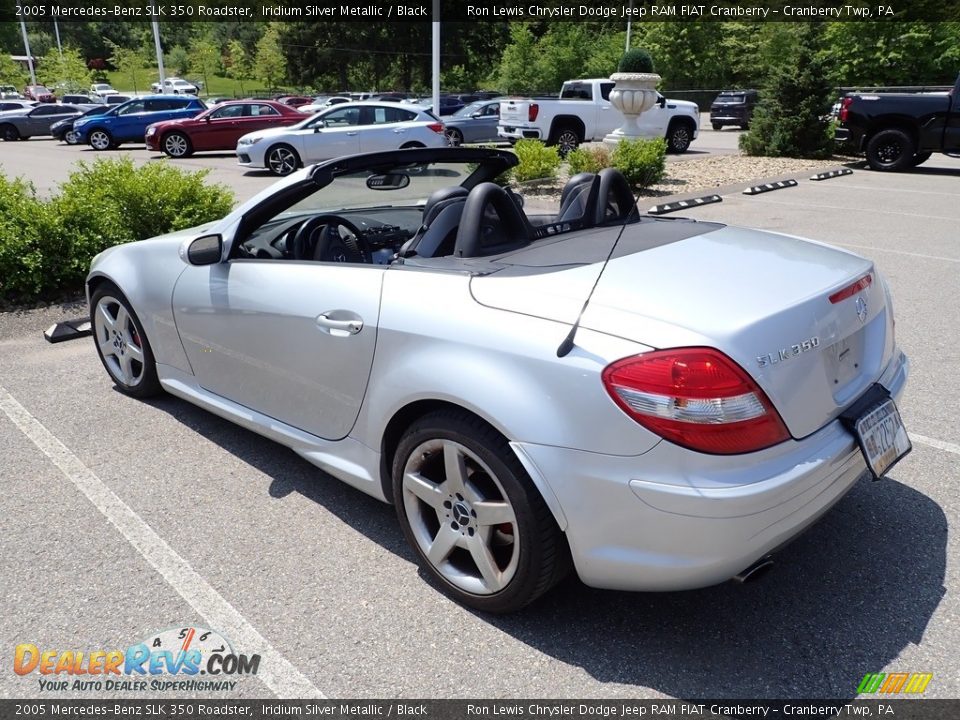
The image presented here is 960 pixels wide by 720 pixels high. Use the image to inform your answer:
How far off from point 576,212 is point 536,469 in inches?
61.1

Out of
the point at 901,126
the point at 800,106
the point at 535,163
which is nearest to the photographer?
the point at 535,163

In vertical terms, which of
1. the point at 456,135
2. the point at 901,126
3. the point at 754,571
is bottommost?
the point at 456,135

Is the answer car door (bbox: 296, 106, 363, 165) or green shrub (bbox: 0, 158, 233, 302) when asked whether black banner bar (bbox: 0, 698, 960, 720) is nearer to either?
green shrub (bbox: 0, 158, 233, 302)

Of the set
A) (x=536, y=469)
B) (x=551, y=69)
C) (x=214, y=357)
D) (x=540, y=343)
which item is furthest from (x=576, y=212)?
(x=551, y=69)

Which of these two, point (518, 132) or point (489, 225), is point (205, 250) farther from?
point (518, 132)

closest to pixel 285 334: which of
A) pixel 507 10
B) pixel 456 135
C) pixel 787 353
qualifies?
pixel 787 353

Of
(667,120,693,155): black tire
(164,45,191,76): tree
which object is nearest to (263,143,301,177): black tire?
(667,120,693,155): black tire

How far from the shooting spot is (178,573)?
2.90 metres

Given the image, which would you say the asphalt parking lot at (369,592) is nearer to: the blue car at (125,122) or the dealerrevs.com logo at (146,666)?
the dealerrevs.com logo at (146,666)

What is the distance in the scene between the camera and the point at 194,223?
7.34 m

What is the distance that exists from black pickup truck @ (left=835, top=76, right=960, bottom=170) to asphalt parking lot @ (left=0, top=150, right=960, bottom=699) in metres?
13.5

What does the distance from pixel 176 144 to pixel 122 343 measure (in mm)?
17803

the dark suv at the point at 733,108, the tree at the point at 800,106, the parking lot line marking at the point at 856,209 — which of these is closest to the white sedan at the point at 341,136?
the parking lot line marking at the point at 856,209

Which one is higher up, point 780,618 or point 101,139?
point 780,618
